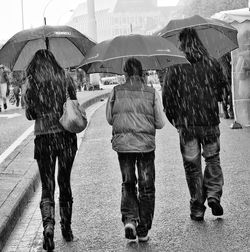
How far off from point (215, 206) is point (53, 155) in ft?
5.42

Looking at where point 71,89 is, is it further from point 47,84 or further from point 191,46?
point 191,46

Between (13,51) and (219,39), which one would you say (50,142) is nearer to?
(13,51)

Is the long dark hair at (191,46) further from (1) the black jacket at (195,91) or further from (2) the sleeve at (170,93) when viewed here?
(2) the sleeve at (170,93)

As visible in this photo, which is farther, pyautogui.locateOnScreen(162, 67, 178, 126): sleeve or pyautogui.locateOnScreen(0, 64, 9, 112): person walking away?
pyautogui.locateOnScreen(0, 64, 9, 112): person walking away

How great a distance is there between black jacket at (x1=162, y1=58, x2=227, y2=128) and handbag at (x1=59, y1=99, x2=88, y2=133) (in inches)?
42.2

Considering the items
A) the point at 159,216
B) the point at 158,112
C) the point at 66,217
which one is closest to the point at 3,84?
the point at 159,216

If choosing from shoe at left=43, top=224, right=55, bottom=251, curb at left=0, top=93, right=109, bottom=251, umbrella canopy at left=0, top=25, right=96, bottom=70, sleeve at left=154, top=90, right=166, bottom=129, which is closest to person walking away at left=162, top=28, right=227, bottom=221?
sleeve at left=154, top=90, right=166, bottom=129

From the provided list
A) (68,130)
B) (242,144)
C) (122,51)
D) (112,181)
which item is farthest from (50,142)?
(242,144)

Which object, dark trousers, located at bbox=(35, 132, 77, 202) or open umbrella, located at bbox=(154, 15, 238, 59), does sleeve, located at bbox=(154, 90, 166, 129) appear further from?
open umbrella, located at bbox=(154, 15, 238, 59)

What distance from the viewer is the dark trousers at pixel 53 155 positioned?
525cm

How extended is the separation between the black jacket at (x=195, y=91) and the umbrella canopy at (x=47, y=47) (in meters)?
0.84

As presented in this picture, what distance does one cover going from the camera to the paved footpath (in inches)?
210

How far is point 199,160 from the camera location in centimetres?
606

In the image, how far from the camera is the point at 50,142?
207 inches
